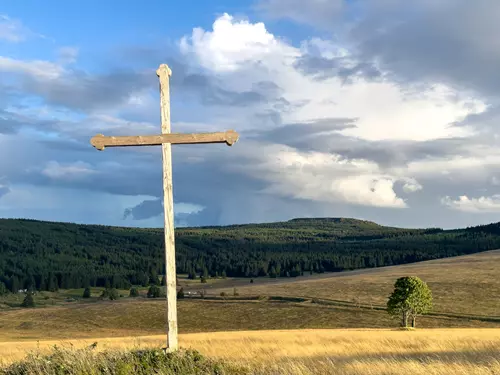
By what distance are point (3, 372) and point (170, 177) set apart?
5.71m

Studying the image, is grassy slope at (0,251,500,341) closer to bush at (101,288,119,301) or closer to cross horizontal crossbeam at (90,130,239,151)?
bush at (101,288,119,301)

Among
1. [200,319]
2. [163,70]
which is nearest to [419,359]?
[163,70]

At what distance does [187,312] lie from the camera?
10612 cm

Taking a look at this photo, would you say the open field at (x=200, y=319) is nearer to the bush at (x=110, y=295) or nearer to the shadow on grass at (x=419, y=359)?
the bush at (x=110, y=295)

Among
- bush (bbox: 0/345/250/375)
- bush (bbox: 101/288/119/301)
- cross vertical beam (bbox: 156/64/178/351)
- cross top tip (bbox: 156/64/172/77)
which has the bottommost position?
bush (bbox: 101/288/119/301)

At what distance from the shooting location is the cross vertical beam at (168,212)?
13.7m

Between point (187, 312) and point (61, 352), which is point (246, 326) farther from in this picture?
point (61, 352)

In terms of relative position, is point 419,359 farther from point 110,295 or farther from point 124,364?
point 110,295

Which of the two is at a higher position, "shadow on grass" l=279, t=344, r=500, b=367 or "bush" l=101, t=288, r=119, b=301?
"shadow on grass" l=279, t=344, r=500, b=367

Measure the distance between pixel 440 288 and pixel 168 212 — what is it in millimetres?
108137

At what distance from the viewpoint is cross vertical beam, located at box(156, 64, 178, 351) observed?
1374 cm

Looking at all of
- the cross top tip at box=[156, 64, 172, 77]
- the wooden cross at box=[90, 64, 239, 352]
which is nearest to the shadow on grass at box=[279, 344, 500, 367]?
the wooden cross at box=[90, 64, 239, 352]

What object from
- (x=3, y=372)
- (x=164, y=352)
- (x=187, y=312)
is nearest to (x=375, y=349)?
(x=164, y=352)

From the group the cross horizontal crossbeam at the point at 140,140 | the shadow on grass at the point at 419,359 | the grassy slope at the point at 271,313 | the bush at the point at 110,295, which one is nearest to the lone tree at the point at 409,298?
the grassy slope at the point at 271,313
